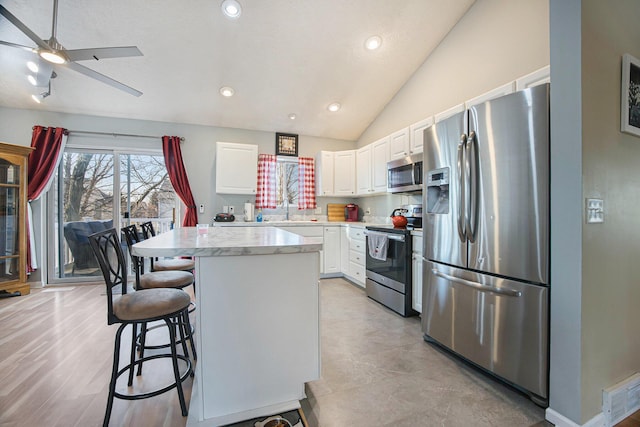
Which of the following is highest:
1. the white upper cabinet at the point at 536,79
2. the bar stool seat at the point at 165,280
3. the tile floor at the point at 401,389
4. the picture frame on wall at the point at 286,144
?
the picture frame on wall at the point at 286,144

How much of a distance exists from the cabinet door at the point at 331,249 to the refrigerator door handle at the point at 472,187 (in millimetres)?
2718

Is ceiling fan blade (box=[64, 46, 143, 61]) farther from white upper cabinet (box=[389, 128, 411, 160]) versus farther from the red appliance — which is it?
the red appliance

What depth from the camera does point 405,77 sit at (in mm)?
3941

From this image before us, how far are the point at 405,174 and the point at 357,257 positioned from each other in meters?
1.38

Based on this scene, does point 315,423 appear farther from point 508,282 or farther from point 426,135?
point 426,135

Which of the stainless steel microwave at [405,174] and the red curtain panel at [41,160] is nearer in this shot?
the stainless steel microwave at [405,174]

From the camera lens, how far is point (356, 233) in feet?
13.4

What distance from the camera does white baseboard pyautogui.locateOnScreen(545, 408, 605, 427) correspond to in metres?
1.39

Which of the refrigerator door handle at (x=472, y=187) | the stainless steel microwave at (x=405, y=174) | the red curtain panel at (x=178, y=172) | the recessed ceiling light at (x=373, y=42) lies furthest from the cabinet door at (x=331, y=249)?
the refrigerator door handle at (x=472, y=187)

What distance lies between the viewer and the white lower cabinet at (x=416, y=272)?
277 cm

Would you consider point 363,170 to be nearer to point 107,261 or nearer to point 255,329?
point 255,329

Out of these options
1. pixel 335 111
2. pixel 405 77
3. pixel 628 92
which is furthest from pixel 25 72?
pixel 628 92

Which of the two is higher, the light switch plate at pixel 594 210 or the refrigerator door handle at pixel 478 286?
the light switch plate at pixel 594 210

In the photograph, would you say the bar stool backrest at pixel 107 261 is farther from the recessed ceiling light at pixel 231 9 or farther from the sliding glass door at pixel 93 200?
the sliding glass door at pixel 93 200
